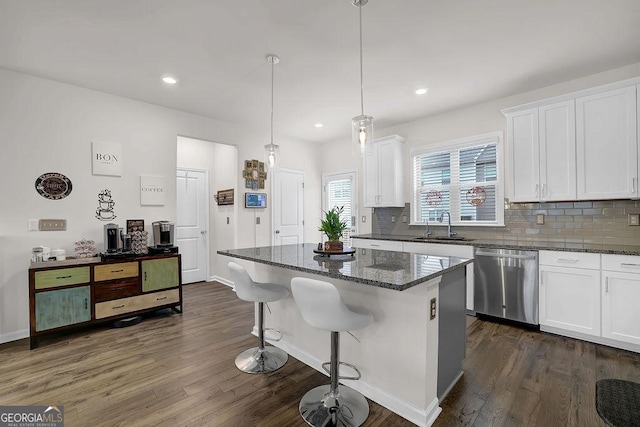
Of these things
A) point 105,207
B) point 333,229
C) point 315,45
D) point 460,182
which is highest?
point 315,45

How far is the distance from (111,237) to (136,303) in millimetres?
833

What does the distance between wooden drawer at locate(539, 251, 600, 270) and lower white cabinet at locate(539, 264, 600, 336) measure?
0.13 feet

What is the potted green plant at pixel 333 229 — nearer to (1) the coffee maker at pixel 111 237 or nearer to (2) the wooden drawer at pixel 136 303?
(2) the wooden drawer at pixel 136 303

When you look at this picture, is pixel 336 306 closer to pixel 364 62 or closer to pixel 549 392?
pixel 549 392

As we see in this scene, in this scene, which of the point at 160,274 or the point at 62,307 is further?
the point at 160,274

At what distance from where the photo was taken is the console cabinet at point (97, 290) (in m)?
2.92

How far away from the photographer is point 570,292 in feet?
9.68

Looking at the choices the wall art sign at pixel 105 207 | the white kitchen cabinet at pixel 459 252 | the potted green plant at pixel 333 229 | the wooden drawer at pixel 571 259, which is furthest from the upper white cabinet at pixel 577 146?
the wall art sign at pixel 105 207

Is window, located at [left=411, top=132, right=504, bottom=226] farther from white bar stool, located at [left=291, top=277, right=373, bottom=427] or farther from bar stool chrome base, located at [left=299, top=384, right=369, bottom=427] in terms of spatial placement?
bar stool chrome base, located at [left=299, top=384, right=369, bottom=427]

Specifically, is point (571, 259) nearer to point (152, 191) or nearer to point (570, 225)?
point (570, 225)

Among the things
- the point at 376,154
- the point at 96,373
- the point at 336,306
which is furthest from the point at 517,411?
the point at 376,154

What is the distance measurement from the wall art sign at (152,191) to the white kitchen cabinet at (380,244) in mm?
2934

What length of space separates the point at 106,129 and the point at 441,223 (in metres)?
4.69

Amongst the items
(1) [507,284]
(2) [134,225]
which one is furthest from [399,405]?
(2) [134,225]
